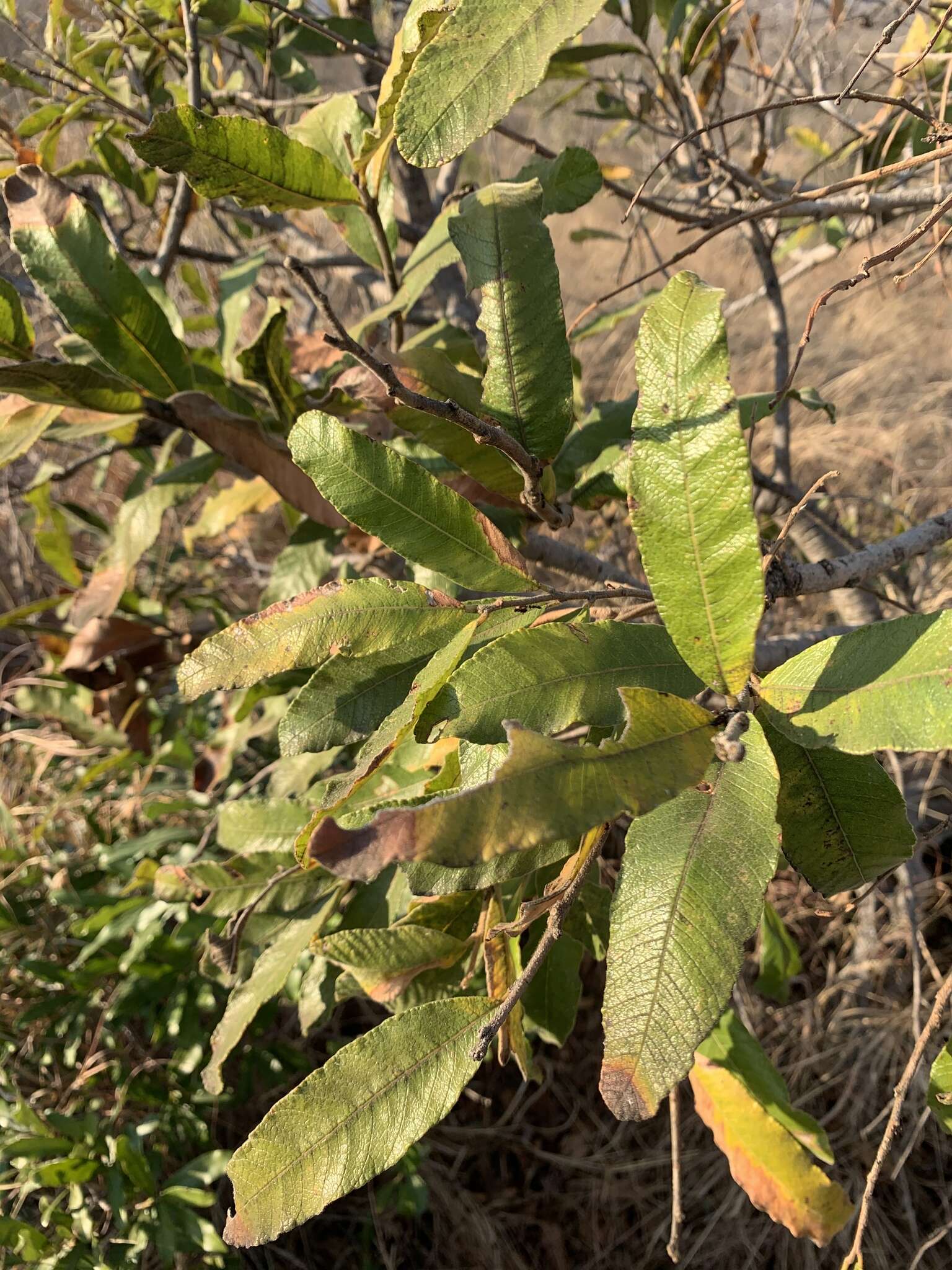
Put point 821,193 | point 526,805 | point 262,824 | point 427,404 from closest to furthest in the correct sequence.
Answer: point 526,805
point 427,404
point 821,193
point 262,824

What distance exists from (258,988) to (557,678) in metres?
0.46

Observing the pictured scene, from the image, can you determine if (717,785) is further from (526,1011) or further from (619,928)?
(526,1011)

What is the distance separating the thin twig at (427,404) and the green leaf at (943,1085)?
17.2 inches

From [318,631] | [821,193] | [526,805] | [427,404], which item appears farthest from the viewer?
[821,193]

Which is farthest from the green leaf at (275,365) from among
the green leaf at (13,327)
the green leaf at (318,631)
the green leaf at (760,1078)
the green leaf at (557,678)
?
the green leaf at (760,1078)

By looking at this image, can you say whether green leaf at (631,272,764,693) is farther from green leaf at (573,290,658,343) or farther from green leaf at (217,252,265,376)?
green leaf at (217,252,265,376)

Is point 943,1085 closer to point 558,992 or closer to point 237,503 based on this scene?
point 558,992

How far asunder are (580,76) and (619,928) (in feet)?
4.44

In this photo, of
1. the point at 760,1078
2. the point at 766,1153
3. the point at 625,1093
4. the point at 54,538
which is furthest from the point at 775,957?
the point at 54,538

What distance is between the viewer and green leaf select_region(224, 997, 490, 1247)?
464 mm

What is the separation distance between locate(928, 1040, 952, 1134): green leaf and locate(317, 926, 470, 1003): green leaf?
1.06 feet

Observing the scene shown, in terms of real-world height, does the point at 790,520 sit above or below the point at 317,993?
above

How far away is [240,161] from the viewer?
2.10ft

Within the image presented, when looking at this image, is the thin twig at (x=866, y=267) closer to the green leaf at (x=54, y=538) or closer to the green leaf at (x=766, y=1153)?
the green leaf at (x=766, y=1153)
